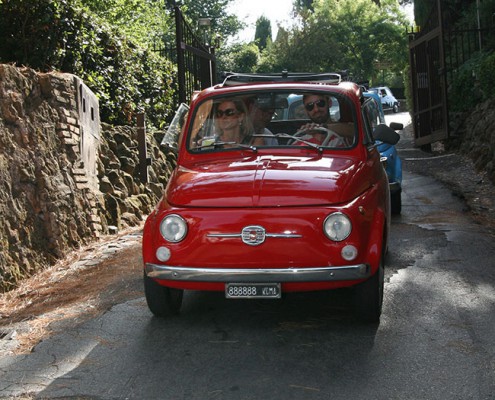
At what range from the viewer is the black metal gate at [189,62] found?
53.9 feet

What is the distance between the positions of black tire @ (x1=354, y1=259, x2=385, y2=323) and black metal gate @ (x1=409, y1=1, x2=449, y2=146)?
598 inches

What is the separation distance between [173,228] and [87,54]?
7.61 metres

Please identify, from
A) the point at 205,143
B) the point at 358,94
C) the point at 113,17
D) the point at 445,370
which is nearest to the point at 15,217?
the point at 205,143

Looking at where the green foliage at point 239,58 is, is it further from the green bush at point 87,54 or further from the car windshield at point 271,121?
the car windshield at point 271,121

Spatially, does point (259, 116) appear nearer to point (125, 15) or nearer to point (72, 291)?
point (72, 291)

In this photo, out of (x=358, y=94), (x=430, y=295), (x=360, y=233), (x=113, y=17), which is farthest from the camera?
(x=113, y=17)

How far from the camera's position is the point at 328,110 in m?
7.36

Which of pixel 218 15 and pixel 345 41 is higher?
pixel 218 15

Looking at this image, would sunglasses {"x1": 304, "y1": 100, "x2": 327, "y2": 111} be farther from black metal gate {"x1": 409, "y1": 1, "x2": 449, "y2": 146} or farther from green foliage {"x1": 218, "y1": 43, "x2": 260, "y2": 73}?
green foliage {"x1": 218, "y1": 43, "x2": 260, "y2": 73}

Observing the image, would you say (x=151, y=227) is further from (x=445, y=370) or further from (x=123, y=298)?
(x=445, y=370)

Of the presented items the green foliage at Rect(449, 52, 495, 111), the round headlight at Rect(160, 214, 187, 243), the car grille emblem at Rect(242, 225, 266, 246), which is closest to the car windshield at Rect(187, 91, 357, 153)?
the round headlight at Rect(160, 214, 187, 243)

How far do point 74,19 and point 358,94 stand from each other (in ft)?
20.8

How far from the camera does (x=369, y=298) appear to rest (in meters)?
6.05

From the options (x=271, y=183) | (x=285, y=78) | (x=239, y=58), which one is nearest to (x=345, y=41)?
(x=239, y=58)
